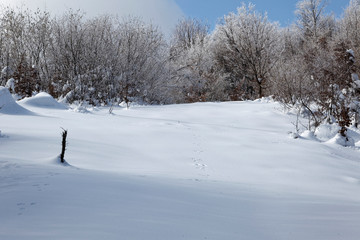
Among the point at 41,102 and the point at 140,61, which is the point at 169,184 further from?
the point at 140,61

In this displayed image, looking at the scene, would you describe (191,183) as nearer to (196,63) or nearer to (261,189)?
(261,189)

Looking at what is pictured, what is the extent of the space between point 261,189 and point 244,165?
4.81 ft

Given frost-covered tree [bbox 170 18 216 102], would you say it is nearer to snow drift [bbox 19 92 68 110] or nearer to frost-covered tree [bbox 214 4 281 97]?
frost-covered tree [bbox 214 4 281 97]

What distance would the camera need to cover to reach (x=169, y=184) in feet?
10.7

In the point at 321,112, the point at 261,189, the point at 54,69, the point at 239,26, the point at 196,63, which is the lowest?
the point at 261,189

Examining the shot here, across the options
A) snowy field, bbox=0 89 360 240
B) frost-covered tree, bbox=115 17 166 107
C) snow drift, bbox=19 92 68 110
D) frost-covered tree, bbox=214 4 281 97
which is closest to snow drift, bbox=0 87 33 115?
snowy field, bbox=0 89 360 240

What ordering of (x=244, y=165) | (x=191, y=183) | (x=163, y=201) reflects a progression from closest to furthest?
(x=163, y=201)
(x=191, y=183)
(x=244, y=165)

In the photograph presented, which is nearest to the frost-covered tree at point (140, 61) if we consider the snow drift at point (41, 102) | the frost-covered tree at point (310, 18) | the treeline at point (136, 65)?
the treeline at point (136, 65)

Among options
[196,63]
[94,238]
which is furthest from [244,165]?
[196,63]

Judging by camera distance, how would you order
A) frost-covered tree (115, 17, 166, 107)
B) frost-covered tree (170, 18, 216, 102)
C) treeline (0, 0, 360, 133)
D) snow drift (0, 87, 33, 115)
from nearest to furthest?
snow drift (0, 87, 33, 115)
treeline (0, 0, 360, 133)
frost-covered tree (115, 17, 166, 107)
frost-covered tree (170, 18, 216, 102)

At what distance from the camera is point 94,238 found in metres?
1.75

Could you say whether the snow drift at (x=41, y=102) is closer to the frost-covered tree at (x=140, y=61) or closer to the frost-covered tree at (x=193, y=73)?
the frost-covered tree at (x=140, y=61)

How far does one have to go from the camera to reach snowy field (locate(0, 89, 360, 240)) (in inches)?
81.0

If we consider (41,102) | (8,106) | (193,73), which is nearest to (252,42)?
(193,73)
